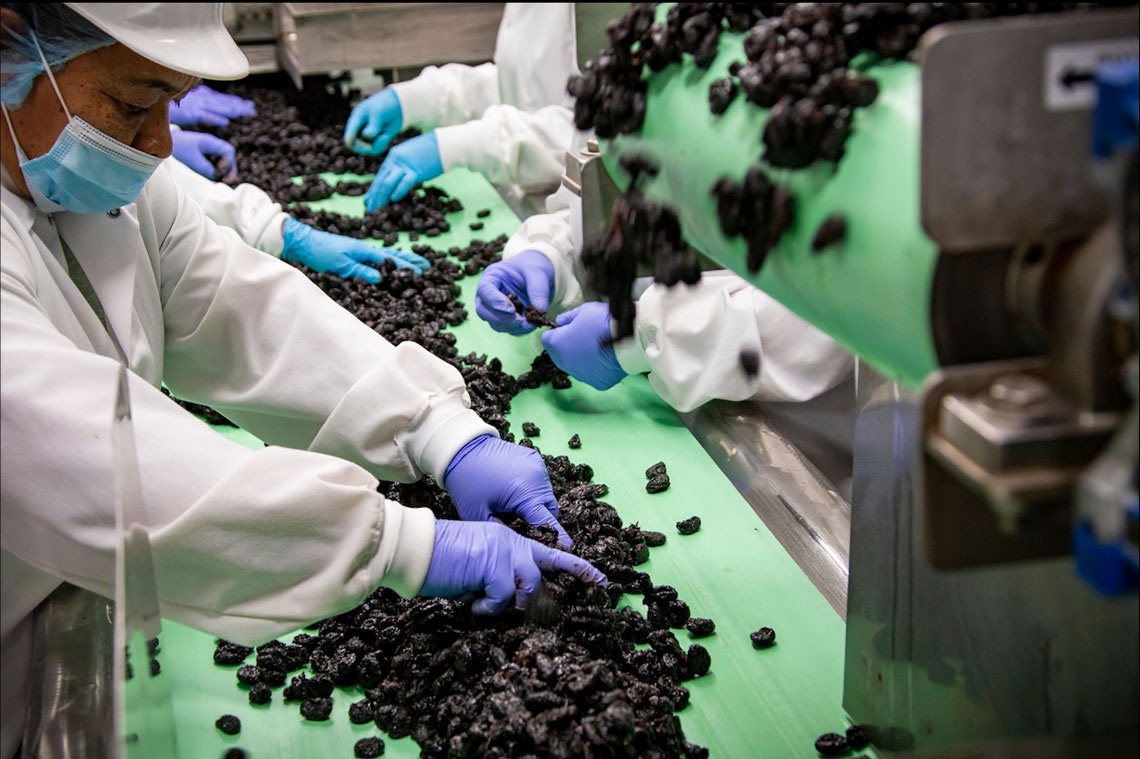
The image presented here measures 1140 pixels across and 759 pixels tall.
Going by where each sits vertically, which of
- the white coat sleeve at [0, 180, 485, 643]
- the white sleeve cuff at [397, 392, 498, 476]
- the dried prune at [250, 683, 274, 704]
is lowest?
the dried prune at [250, 683, 274, 704]

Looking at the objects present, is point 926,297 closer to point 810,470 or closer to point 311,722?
point 311,722

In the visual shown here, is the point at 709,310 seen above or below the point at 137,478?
below

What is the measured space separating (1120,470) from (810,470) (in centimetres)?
162

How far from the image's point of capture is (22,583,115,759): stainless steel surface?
162cm

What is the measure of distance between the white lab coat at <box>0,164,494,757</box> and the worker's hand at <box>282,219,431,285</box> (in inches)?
50.8

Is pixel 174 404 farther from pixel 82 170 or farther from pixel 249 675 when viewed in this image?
pixel 249 675

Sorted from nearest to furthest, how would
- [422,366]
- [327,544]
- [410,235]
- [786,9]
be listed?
[786,9] → [327,544] → [422,366] → [410,235]

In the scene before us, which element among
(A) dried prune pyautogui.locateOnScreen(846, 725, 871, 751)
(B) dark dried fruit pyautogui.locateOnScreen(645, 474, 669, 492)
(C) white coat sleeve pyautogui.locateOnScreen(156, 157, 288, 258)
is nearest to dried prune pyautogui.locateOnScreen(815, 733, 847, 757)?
(A) dried prune pyautogui.locateOnScreen(846, 725, 871, 751)

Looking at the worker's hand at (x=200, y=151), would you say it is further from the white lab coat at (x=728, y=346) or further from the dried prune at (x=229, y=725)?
the dried prune at (x=229, y=725)

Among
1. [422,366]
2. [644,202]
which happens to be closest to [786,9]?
[644,202]

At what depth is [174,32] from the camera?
165cm

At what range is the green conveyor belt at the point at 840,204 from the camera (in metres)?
0.88

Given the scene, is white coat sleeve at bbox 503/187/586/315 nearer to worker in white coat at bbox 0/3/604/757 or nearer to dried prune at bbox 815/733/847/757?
worker in white coat at bbox 0/3/604/757

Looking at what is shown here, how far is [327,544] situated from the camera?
1585mm
